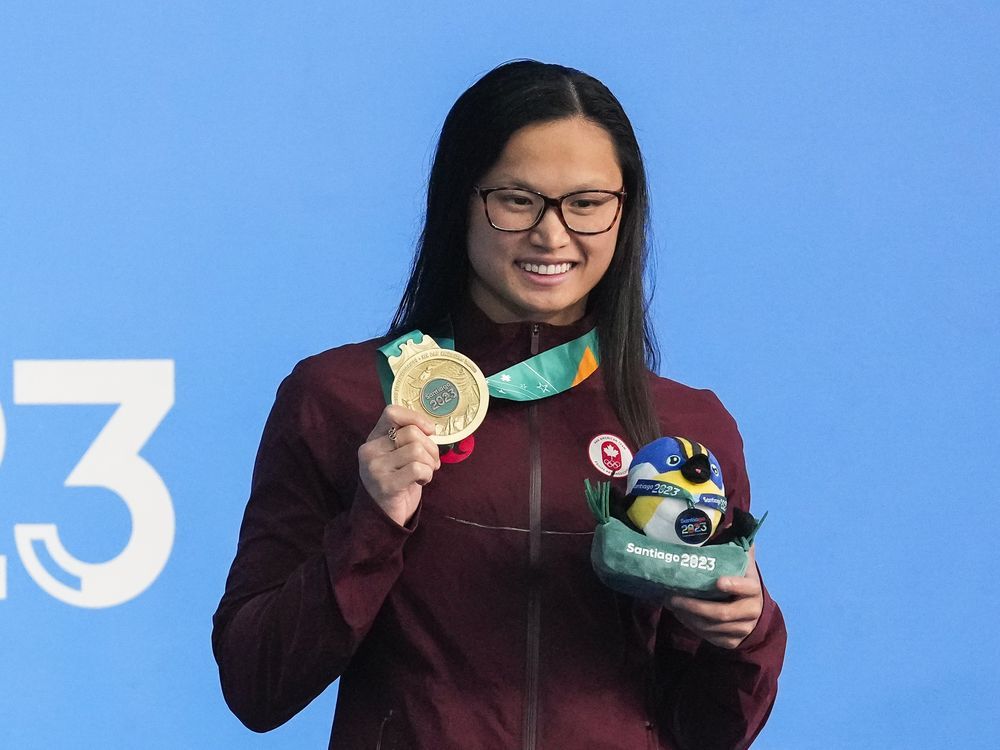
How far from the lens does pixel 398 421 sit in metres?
1.17

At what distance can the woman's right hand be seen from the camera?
1.16 meters

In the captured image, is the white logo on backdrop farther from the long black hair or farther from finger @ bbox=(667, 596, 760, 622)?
finger @ bbox=(667, 596, 760, 622)

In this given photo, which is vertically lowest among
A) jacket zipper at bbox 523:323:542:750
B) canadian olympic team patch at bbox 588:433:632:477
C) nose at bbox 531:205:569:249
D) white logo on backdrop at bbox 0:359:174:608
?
white logo on backdrop at bbox 0:359:174:608

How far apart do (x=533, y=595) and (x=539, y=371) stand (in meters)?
0.20

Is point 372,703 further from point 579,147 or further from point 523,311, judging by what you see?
point 579,147

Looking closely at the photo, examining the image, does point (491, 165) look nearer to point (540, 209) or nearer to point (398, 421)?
point (540, 209)

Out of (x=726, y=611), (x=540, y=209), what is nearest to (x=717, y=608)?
(x=726, y=611)

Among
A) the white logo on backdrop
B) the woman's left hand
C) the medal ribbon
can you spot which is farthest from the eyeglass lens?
the white logo on backdrop

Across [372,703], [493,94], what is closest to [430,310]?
[493,94]

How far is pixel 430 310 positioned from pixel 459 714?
1.27 feet

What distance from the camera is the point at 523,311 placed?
1383 millimetres

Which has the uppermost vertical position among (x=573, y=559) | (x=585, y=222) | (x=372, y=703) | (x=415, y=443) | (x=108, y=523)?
(x=585, y=222)

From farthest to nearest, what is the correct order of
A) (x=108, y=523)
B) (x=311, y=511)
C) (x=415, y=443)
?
(x=108, y=523) < (x=311, y=511) < (x=415, y=443)

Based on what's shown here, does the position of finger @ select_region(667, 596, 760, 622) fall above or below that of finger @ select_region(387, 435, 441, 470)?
below
